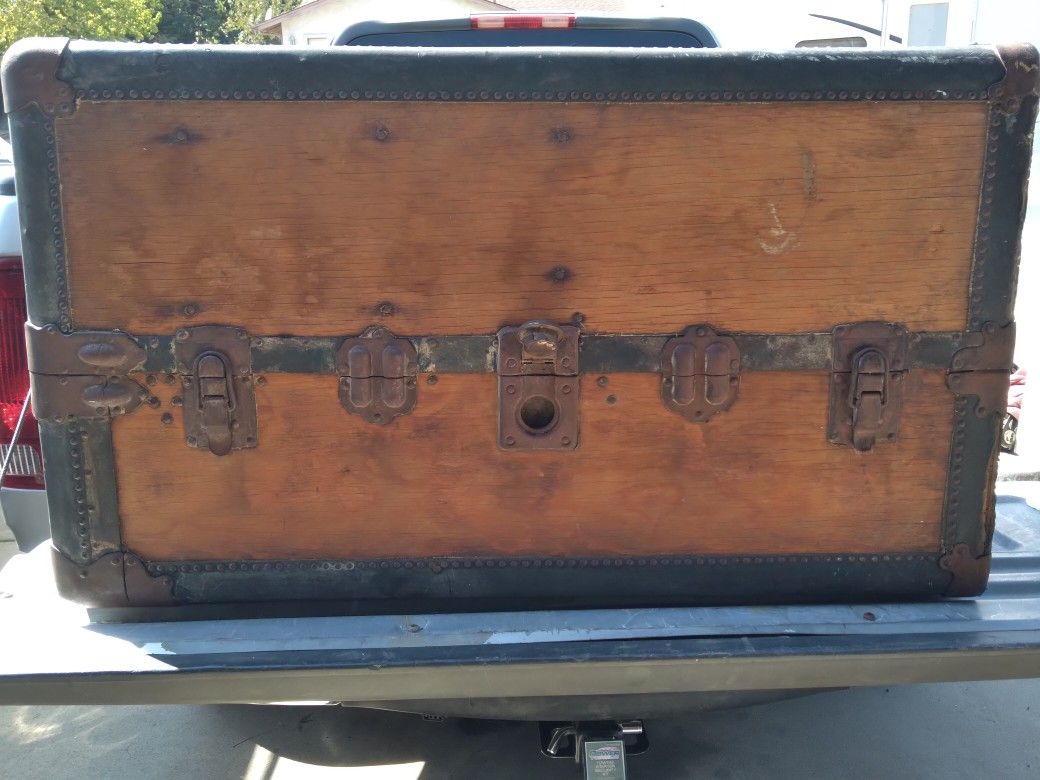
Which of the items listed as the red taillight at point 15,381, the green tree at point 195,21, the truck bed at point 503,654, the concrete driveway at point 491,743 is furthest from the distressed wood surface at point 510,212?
the green tree at point 195,21

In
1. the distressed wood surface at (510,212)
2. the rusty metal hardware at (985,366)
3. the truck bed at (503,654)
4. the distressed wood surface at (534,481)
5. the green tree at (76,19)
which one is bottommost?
the truck bed at (503,654)

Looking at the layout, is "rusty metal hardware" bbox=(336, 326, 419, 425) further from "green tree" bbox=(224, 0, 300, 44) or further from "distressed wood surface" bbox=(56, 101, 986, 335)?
"green tree" bbox=(224, 0, 300, 44)

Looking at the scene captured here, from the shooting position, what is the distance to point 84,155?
1.68m

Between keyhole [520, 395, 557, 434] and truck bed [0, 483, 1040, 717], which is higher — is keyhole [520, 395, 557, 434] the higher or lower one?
the higher one

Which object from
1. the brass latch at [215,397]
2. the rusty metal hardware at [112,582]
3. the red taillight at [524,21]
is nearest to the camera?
the brass latch at [215,397]

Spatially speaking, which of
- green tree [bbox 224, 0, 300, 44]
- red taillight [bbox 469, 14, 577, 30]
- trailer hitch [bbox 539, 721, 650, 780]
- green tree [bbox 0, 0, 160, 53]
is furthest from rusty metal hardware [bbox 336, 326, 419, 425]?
green tree [bbox 224, 0, 300, 44]

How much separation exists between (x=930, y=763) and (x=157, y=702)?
2203mm

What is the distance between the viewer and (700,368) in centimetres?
178

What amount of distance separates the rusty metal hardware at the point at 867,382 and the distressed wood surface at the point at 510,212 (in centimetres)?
5

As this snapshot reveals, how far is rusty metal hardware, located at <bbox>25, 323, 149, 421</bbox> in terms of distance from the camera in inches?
68.6

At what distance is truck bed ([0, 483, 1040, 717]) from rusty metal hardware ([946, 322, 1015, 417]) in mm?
463

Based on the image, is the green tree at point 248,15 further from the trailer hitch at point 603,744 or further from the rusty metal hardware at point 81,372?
the trailer hitch at point 603,744

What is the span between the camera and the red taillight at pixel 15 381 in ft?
7.80

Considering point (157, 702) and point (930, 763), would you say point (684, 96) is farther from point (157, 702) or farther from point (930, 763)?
point (930, 763)
